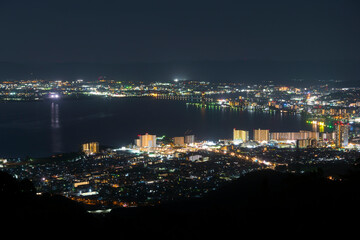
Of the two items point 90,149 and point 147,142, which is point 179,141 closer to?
point 147,142

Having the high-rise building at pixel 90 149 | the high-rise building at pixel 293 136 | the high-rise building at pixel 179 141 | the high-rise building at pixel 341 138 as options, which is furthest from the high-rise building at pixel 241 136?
the high-rise building at pixel 90 149

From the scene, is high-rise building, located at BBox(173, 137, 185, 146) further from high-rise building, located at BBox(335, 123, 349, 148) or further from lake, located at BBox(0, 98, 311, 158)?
high-rise building, located at BBox(335, 123, 349, 148)

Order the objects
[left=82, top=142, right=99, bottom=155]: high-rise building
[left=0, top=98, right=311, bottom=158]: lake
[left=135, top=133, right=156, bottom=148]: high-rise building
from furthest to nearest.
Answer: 1. [left=0, top=98, right=311, bottom=158]: lake
2. [left=135, top=133, right=156, bottom=148]: high-rise building
3. [left=82, top=142, right=99, bottom=155]: high-rise building

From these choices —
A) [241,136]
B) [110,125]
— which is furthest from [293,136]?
[110,125]

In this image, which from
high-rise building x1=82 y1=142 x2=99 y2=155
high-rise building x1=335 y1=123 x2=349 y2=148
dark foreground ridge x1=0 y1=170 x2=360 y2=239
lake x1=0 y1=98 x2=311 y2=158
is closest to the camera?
dark foreground ridge x1=0 y1=170 x2=360 y2=239

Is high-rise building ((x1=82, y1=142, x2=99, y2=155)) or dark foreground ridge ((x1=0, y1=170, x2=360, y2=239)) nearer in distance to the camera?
dark foreground ridge ((x1=0, y1=170, x2=360, y2=239))

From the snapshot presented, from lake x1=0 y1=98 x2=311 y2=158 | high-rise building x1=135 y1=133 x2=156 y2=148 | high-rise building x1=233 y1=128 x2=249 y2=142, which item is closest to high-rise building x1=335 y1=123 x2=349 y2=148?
high-rise building x1=233 y1=128 x2=249 y2=142

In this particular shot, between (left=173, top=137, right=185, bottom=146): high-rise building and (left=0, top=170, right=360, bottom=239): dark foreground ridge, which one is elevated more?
(left=0, top=170, right=360, bottom=239): dark foreground ridge

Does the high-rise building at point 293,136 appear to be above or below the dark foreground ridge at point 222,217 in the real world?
below

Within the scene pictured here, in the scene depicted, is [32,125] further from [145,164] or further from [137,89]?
[137,89]

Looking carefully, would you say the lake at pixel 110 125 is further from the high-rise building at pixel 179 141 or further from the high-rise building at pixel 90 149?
the high-rise building at pixel 179 141
